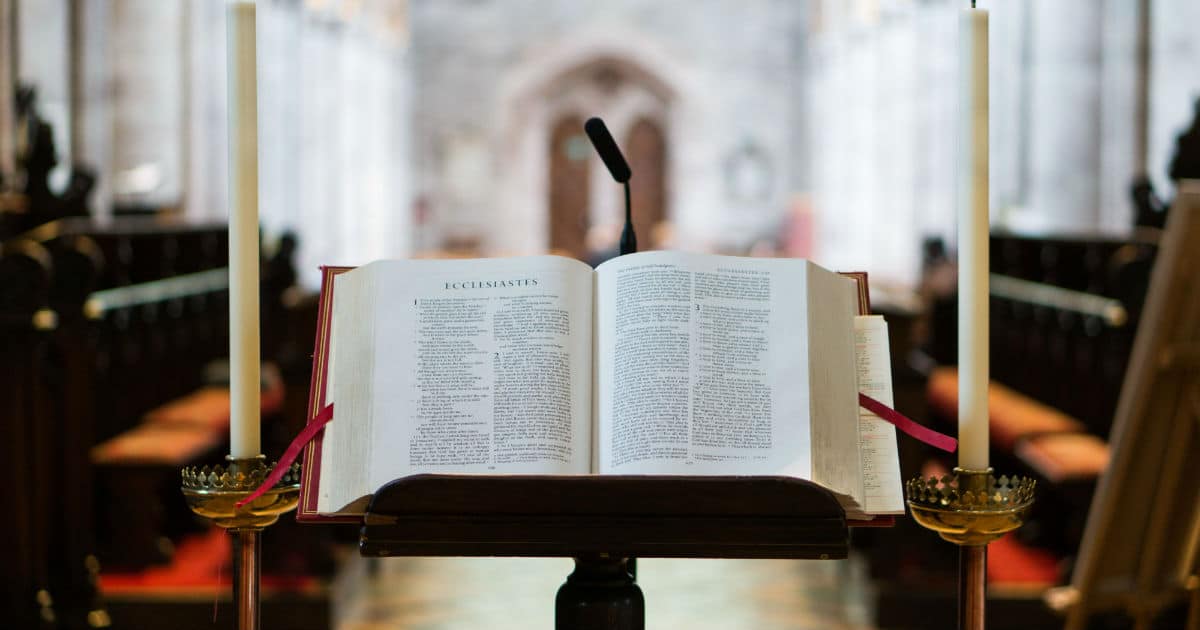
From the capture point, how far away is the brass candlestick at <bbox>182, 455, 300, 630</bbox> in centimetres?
158

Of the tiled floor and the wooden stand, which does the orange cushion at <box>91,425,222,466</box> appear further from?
A: the wooden stand

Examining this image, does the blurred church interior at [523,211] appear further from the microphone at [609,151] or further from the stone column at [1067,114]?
the microphone at [609,151]

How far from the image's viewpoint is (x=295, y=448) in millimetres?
1549

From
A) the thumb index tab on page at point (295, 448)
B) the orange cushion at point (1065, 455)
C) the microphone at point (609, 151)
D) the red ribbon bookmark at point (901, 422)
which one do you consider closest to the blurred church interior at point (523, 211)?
the orange cushion at point (1065, 455)

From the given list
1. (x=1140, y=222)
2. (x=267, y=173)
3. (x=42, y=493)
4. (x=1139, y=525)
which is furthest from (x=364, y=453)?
(x=267, y=173)

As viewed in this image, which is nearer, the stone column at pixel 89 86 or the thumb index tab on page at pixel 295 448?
the thumb index tab on page at pixel 295 448

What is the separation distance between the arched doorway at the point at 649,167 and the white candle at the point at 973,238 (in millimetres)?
22115

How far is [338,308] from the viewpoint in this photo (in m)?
1.62

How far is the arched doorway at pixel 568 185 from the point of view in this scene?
2378cm

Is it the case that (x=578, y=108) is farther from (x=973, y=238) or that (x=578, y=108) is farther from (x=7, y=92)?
(x=973, y=238)

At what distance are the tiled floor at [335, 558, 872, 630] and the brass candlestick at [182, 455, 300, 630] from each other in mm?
3159

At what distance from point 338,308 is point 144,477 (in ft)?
12.1

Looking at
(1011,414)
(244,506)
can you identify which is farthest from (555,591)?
(244,506)

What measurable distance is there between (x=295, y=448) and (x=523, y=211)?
2199 cm
